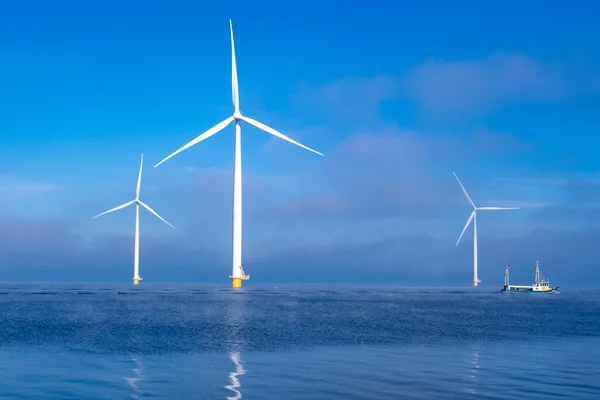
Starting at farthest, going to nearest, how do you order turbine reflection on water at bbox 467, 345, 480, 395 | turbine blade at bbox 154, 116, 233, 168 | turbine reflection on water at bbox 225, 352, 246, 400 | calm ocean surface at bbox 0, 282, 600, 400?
turbine blade at bbox 154, 116, 233, 168 < turbine reflection on water at bbox 467, 345, 480, 395 < calm ocean surface at bbox 0, 282, 600, 400 < turbine reflection on water at bbox 225, 352, 246, 400

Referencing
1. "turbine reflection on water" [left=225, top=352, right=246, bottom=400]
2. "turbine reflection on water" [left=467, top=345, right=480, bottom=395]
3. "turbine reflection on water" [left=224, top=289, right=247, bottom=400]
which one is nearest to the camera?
"turbine reflection on water" [left=225, top=352, right=246, bottom=400]

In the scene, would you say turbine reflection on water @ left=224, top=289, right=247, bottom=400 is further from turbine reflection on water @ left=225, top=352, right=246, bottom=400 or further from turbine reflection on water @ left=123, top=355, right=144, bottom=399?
turbine reflection on water @ left=123, top=355, right=144, bottom=399

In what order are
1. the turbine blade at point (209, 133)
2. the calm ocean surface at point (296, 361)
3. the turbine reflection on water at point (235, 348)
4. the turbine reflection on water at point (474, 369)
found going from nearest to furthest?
the calm ocean surface at point (296, 361), the turbine reflection on water at point (474, 369), the turbine reflection on water at point (235, 348), the turbine blade at point (209, 133)

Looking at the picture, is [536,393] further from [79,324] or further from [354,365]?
[79,324]

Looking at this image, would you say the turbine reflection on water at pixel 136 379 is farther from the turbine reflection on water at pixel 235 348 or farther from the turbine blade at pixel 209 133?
the turbine blade at pixel 209 133

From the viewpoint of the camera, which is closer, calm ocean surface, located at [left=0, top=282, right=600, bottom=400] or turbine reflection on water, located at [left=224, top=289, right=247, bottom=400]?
calm ocean surface, located at [left=0, top=282, right=600, bottom=400]

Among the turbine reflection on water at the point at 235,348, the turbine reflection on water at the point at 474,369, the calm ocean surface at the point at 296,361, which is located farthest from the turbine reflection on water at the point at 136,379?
the turbine reflection on water at the point at 474,369

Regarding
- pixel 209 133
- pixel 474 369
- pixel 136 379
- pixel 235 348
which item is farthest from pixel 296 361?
pixel 209 133

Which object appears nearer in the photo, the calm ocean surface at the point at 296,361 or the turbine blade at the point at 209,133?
the calm ocean surface at the point at 296,361

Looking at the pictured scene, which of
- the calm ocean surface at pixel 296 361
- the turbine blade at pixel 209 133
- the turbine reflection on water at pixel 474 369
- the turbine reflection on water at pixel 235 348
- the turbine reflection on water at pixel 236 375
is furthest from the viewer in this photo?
the turbine blade at pixel 209 133

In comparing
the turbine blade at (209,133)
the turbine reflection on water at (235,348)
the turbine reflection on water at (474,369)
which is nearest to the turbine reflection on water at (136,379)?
the turbine reflection on water at (235,348)

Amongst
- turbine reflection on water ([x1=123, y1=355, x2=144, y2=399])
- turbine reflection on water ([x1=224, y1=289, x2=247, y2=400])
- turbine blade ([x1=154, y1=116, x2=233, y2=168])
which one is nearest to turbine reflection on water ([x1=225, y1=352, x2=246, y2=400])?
turbine reflection on water ([x1=224, y1=289, x2=247, y2=400])

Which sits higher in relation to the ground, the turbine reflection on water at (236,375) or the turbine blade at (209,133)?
the turbine blade at (209,133)

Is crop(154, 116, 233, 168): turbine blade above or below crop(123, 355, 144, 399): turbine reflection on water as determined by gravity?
above
